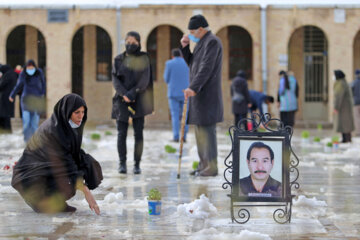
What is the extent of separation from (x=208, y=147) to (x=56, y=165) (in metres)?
2.92

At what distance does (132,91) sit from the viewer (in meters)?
8.45

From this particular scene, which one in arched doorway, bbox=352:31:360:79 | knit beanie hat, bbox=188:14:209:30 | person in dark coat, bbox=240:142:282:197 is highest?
arched doorway, bbox=352:31:360:79

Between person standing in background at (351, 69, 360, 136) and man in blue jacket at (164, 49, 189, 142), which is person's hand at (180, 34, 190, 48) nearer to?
man in blue jacket at (164, 49, 189, 142)

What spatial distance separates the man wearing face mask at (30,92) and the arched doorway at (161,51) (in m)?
10.9

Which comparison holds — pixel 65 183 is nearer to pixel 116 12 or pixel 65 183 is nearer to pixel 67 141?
pixel 67 141

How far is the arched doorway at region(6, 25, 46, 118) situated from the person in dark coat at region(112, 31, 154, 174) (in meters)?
15.4

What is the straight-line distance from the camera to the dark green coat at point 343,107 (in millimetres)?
14477

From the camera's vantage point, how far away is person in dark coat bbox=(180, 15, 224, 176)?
319 inches

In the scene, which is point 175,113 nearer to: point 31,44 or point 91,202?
point 91,202

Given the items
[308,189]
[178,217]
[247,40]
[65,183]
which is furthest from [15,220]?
[247,40]

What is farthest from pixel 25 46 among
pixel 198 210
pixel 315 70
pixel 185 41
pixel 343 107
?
pixel 198 210

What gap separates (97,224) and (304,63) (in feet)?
62.1

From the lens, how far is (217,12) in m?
21.7

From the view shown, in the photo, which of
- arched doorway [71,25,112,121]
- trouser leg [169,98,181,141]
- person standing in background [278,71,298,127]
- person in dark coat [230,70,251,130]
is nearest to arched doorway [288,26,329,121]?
arched doorway [71,25,112,121]
